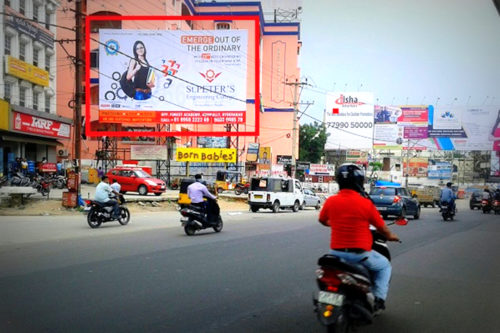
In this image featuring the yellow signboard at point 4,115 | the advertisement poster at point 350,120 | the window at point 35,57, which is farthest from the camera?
the advertisement poster at point 350,120

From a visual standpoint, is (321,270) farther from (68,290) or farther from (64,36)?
(64,36)

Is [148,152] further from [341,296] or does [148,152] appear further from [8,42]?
[341,296]

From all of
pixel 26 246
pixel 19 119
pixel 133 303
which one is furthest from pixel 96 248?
pixel 19 119

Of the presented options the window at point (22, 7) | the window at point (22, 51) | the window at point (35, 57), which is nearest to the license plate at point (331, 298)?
the window at point (22, 7)

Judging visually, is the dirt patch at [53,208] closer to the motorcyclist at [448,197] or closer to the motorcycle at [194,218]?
the motorcycle at [194,218]

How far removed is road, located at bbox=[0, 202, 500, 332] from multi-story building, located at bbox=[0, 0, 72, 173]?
7.41 metres

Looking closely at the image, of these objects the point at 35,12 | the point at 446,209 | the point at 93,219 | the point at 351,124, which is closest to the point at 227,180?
the point at 351,124

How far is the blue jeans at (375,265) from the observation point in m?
4.24

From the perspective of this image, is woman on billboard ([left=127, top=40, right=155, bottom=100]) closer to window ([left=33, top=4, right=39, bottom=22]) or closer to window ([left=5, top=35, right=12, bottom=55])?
window ([left=33, top=4, right=39, bottom=22])

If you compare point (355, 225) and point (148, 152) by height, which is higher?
point (148, 152)

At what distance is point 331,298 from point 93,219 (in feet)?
36.3

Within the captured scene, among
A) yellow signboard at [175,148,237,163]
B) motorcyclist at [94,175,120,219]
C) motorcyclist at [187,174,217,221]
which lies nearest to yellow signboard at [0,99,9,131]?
motorcyclist at [94,175,120,219]

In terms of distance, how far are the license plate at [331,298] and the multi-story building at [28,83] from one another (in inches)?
482

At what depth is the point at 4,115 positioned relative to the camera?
2197 cm
